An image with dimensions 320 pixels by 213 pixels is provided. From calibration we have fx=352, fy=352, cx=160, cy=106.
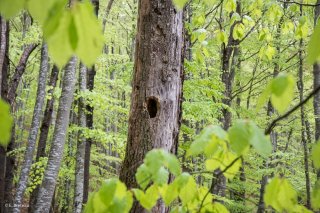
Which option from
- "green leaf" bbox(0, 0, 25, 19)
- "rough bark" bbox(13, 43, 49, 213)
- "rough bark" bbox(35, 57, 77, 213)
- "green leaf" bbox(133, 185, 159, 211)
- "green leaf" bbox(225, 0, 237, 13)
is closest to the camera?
"green leaf" bbox(0, 0, 25, 19)

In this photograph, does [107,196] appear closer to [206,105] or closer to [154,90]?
[154,90]

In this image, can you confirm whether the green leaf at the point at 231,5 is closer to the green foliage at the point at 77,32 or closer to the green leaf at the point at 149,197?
the green leaf at the point at 149,197

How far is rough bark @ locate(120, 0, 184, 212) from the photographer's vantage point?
8.70 feet

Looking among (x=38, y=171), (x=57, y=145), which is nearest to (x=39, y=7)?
(x=57, y=145)

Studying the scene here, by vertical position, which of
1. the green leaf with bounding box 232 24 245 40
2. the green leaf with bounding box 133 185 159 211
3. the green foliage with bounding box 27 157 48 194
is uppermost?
the green leaf with bounding box 232 24 245 40

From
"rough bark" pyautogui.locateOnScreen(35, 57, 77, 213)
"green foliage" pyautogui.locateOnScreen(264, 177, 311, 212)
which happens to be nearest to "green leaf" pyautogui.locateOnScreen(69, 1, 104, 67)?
"green foliage" pyautogui.locateOnScreen(264, 177, 311, 212)

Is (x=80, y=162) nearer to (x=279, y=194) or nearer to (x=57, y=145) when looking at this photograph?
(x=57, y=145)

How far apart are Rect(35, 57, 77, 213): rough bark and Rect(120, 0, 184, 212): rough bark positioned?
332 cm

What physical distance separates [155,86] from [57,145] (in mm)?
3653

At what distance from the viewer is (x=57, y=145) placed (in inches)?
229

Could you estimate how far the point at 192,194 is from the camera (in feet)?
4.61

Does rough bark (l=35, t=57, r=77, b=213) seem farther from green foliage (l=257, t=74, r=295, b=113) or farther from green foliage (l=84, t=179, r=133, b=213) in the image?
green foliage (l=257, t=74, r=295, b=113)

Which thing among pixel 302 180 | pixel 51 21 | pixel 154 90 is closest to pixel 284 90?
pixel 51 21

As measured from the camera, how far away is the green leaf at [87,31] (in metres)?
0.78
